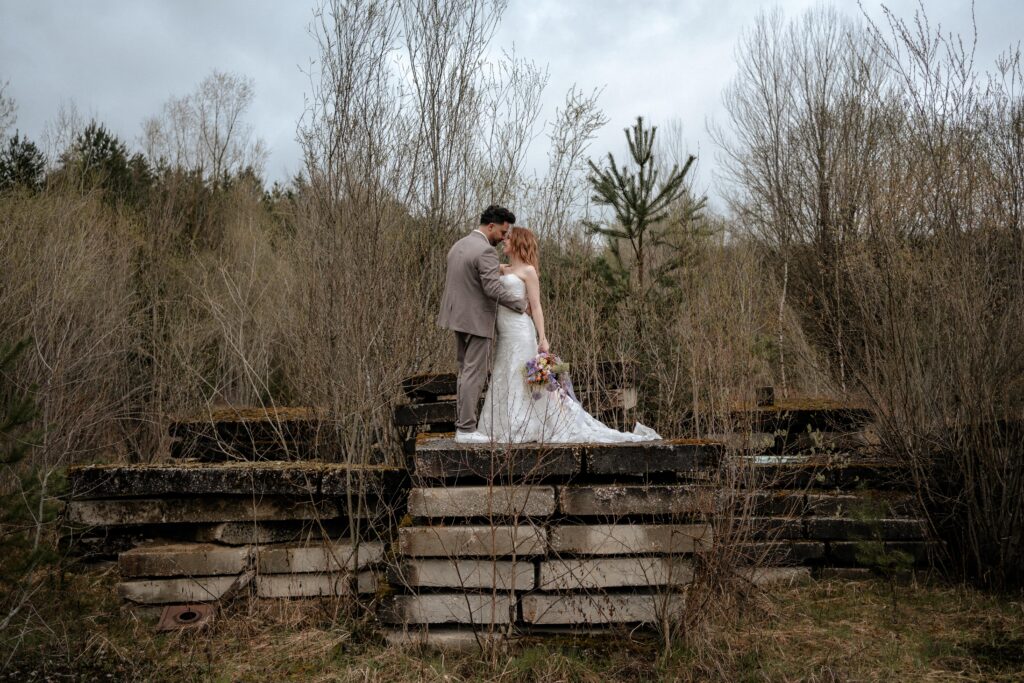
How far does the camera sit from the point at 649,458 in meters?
5.32

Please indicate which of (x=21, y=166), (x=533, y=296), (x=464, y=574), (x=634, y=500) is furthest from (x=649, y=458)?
(x=21, y=166)

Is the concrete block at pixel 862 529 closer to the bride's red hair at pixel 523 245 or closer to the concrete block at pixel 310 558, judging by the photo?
the bride's red hair at pixel 523 245

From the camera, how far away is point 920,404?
712cm

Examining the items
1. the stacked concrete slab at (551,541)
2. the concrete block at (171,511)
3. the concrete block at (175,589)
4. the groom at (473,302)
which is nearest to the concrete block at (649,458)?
the stacked concrete slab at (551,541)

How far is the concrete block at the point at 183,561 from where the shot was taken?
5.96m

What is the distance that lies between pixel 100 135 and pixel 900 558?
19.3 metres

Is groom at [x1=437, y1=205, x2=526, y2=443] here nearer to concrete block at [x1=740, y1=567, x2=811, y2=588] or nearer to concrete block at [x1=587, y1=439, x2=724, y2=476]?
concrete block at [x1=587, y1=439, x2=724, y2=476]

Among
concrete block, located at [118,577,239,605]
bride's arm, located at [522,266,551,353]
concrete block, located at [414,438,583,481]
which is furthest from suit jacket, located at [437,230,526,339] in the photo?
concrete block, located at [118,577,239,605]

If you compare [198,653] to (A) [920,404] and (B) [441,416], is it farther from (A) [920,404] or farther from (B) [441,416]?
(A) [920,404]

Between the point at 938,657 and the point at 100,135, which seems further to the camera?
the point at 100,135

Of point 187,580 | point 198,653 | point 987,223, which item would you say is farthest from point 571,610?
point 987,223

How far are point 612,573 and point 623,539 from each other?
0.23m

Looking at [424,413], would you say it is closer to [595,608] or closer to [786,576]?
[595,608]

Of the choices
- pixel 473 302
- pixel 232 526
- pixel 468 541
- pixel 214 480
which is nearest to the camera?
pixel 468 541
